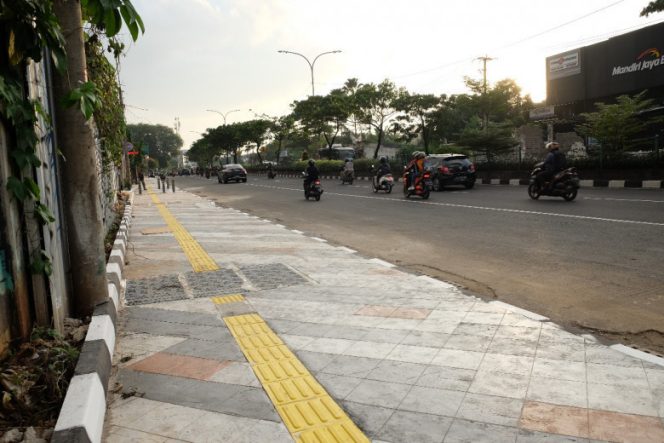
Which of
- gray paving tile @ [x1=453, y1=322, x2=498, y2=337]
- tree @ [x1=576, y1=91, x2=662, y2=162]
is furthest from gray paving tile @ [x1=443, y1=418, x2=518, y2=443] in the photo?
tree @ [x1=576, y1=91, x2=662, y2=162]

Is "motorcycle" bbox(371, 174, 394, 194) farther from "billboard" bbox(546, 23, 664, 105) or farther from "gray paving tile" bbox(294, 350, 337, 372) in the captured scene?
"gray paving tile" bbox(294, 350, 337, 372)

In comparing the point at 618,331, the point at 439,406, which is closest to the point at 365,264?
the point at 618,331

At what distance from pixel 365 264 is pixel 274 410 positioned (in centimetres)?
392

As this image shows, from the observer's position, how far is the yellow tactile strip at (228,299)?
476cm

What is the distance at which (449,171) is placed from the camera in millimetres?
19500

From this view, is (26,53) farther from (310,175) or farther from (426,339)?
(310,175)

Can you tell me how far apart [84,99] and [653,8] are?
86.4ft

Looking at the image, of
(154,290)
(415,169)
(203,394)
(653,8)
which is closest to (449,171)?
(415,169)

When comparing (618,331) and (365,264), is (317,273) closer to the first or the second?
(365,264)

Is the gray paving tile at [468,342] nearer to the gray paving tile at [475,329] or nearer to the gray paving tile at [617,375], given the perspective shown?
the gray paving tile at [475,329]

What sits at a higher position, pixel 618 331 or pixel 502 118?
pixel 502 118

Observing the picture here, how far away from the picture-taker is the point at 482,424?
245 centimetres

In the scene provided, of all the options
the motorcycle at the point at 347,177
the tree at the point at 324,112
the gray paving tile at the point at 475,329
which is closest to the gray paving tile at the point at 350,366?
the gray paving tile at the point at 475,329

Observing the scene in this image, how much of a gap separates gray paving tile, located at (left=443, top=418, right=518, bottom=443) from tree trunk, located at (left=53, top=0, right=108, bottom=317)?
2982 millimetres
